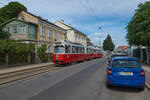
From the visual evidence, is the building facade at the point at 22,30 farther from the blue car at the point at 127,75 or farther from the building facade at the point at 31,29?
the blue car at the point at 127,75

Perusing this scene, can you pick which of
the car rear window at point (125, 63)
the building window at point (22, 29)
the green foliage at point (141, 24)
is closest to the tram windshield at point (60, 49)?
the building window at point (22, 29)

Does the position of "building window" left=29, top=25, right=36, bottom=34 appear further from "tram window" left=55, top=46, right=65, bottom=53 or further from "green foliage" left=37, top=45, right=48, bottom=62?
"tram window" left=55, top=46, right=65, bottom=53

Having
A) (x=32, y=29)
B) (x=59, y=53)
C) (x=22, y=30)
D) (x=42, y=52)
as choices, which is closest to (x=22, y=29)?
(x=22, y=30)

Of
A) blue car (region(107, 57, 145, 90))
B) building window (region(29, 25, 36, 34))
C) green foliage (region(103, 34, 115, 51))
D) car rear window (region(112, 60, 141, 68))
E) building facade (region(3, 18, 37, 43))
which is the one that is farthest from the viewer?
green foliage (region(103, 34, 115, 51))

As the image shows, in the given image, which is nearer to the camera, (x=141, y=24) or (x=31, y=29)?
(x=141, y=24)

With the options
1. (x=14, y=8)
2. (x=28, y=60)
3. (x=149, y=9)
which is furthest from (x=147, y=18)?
(x=14, y=8)

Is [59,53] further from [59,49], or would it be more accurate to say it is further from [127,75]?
[127,75]

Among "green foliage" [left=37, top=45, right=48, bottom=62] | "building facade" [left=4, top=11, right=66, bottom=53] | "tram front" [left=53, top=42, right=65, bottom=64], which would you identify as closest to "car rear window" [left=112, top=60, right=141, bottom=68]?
"tram front" [left=53, top=42, right=65, bottom=64]

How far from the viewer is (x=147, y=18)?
48.1 ft

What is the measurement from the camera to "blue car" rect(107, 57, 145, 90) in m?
5.69

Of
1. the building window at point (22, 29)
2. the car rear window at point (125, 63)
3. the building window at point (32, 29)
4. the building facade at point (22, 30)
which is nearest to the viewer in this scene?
the car rear window at point (125, 63)

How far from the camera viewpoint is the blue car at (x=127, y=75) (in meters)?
5.69

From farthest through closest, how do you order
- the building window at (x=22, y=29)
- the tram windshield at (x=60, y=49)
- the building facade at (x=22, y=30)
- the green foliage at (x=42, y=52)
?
the building window at (x=22, y=29) < the building facade at (x=22, y=30) < the green foliage at (x=42, y=52) < the tram windshield at (x=60, y=49)

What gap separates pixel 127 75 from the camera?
5.77 meters
